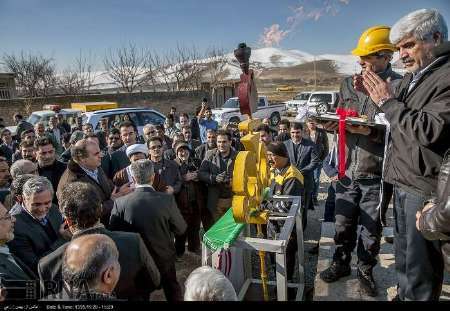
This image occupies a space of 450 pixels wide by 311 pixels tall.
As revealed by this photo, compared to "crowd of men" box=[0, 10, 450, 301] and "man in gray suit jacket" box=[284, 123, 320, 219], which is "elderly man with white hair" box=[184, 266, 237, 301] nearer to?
"crowd of men" box=[0, 10, 450, 301]

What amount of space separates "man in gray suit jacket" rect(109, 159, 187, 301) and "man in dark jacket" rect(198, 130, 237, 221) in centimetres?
160

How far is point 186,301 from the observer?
5.10 feet

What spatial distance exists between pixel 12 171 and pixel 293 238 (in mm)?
2994

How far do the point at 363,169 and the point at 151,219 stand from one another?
72.1 inches

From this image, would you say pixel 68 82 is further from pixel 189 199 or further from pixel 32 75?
pixel 189 199

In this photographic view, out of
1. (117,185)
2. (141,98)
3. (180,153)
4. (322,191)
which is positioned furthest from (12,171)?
(141,98)

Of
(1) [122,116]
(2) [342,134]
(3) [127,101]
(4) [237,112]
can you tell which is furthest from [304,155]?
(3) [127,101]

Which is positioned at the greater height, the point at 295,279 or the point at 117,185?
the point at 117,185

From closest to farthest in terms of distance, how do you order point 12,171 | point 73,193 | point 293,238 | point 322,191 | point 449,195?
point 449,195, point 73,193, point 12,171, point 293,238, point 322,191

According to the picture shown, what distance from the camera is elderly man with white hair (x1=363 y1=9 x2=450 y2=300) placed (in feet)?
6.23

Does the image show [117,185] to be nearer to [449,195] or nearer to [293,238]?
[293,238]

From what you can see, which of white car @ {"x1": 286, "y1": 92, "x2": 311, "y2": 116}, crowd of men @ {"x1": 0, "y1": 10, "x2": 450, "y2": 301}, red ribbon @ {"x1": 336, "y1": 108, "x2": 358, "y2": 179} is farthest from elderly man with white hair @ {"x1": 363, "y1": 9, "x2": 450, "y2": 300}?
white car @ {"x1": 286, "y1": 92, "x2": 311, "y2": 116}

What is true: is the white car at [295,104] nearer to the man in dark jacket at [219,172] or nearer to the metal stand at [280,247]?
the man in dark jacket at [219,172]

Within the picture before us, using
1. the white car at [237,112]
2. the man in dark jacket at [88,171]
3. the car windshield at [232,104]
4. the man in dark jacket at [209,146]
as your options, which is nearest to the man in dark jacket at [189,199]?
the man in dark jacket at [209,146]
